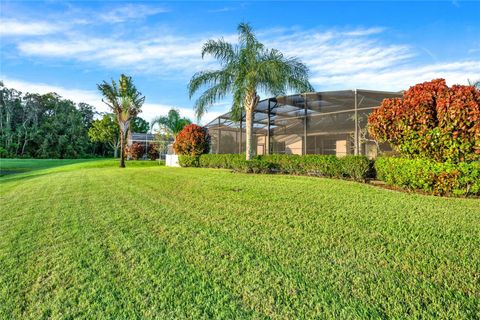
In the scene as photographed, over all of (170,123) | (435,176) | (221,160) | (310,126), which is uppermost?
(170,123)

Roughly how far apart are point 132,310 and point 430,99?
715 centimetres

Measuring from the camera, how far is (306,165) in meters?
9.45

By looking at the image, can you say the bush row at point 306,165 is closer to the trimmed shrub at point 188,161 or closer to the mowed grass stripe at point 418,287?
the trimmed shrub at point 188,161

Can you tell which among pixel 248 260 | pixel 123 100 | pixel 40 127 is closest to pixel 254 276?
pixel 248 260

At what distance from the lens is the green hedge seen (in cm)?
559

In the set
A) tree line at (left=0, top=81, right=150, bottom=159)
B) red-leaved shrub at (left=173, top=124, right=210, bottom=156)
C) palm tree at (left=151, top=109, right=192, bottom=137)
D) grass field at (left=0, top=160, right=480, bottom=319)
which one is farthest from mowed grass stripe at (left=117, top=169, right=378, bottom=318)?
tree line at (left=0, top=81, right=150, bottom=159)

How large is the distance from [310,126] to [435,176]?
7570mm

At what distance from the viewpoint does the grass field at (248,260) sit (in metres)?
2.33

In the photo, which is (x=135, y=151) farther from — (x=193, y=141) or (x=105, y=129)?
(x=193, y=141)

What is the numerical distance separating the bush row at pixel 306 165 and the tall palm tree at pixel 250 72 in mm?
942

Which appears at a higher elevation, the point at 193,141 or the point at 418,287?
the point at 193,141

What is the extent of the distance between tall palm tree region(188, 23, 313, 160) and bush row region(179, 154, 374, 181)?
37.1 inches

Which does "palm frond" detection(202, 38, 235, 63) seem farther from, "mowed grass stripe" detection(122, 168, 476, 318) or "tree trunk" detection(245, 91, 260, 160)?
"mowed grass stripe" detection(122, 168, 476, 318)

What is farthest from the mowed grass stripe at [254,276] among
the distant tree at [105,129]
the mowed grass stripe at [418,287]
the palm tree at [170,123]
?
the distant tree at [105,129]
